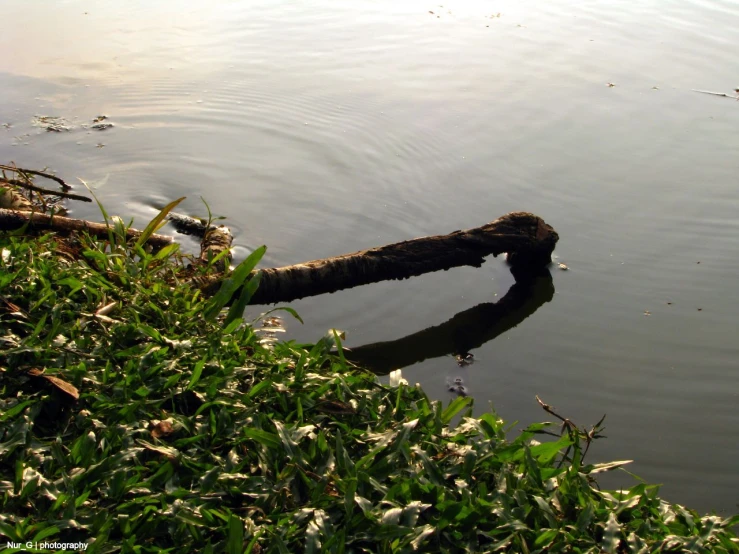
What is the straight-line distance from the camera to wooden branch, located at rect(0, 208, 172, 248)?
3.44 m

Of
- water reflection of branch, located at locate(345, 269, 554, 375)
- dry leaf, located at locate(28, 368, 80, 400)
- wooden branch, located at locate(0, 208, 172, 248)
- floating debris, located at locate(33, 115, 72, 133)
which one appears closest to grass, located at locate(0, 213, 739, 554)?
dry leaf, located at locate(28, 368, 80, 400)

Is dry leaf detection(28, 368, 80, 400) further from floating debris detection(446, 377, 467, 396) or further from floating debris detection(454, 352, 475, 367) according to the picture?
floating debris detection(454, 352, 475, 367)

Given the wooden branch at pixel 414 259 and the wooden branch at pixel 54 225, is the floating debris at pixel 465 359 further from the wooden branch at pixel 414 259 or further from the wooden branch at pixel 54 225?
the wooden branch at pixel 54 225

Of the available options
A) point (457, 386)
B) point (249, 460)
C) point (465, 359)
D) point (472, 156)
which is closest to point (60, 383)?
point (249, 460)

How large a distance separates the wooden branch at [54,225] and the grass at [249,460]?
0.77 meters

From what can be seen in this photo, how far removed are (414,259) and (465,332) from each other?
0.47 meters

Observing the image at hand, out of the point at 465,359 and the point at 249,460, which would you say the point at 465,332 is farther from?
the point at 249,460

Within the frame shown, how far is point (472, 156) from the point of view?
5.51 metres

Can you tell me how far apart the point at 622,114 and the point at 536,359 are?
323cm

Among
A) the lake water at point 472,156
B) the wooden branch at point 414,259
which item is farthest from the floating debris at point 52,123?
the wooden branch at point 414,259

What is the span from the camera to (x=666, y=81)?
22.0 ft

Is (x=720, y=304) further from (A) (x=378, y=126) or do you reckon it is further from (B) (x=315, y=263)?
(A) (x=378, y=126)

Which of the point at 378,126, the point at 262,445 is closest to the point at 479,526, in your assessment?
the point at 262,445

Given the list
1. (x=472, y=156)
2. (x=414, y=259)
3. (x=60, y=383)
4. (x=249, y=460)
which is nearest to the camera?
(x=249, y=460)
